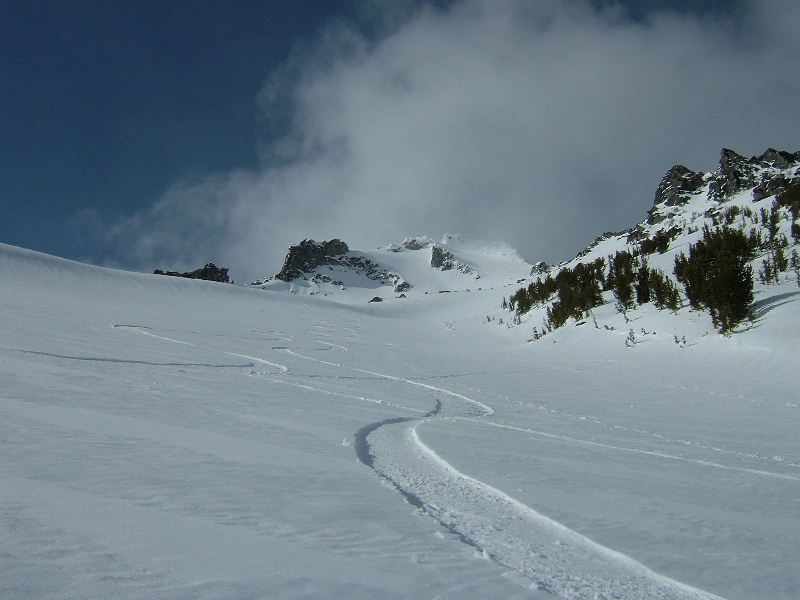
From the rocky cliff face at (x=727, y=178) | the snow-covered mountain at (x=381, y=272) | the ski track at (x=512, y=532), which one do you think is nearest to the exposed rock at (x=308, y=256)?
the snow-covered mountain at (x=381, y=272)

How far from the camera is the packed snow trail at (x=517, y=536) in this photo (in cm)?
136

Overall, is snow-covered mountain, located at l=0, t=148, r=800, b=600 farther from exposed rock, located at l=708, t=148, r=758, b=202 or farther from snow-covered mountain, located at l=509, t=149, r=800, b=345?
exposed rock, located at l=708, t=148, r=758, b=202

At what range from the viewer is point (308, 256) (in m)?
132

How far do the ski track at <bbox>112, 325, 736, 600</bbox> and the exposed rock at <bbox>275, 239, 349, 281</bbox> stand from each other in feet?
386

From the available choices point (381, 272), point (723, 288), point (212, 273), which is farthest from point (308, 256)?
point (723, 288)

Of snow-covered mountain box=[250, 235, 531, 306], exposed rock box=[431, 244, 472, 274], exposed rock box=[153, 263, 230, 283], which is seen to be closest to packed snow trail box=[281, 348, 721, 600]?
exposed rock box=[153, 263, 230, 283]

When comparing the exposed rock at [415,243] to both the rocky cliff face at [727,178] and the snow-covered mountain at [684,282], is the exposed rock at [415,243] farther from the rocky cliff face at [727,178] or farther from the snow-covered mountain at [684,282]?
the snow-covered mountain at [684,282]

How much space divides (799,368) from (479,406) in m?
5.16

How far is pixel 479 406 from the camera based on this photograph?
4887 mm

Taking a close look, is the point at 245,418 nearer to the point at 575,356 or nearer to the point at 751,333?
the point at 751,333

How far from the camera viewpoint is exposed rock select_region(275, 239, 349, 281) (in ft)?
397

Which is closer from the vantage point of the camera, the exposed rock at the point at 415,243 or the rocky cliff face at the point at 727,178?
the rocky cliff face at the point at 727,178

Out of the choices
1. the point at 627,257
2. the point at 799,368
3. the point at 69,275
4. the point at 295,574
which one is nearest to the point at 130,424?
the point at 295,574

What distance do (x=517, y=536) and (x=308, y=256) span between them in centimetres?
13337
